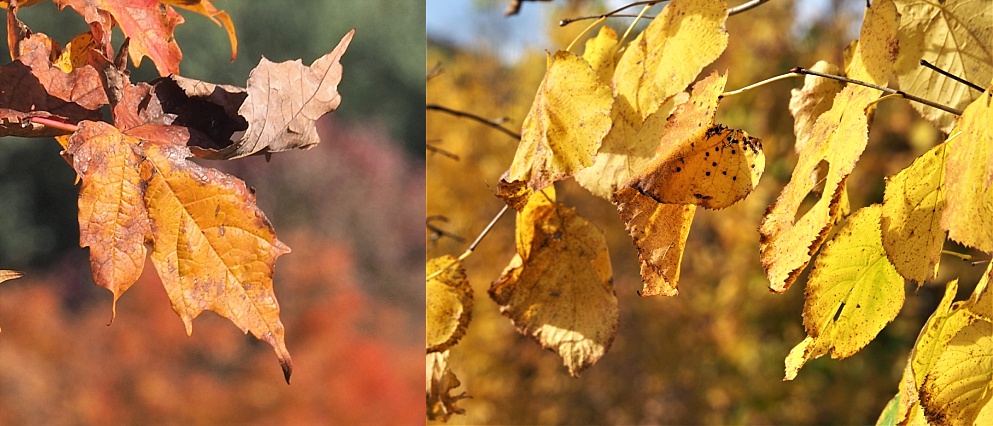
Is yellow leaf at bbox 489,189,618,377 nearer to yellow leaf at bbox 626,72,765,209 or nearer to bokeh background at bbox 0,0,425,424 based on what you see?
yellow leaf at bbox 626,72,765,209

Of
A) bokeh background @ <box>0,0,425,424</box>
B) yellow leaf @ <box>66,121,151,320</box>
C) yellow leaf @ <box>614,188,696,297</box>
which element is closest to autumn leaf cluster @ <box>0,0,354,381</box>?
yellow leaf @ <box>66,121,151,320</box>

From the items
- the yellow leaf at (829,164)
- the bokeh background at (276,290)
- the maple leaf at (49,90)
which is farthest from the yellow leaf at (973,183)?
the bokeh background at (276,290)

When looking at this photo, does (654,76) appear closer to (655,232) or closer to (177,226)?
(655,232)

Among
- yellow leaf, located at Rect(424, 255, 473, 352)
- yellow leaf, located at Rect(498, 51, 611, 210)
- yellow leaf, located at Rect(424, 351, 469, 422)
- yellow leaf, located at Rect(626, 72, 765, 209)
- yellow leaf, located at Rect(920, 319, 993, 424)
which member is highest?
yellow leaf, located at Rect(626, 72, 765, 209)

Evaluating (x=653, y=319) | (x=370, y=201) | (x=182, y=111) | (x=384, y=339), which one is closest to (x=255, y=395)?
(x=384, y=339)

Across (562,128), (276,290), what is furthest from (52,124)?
(276,290)
